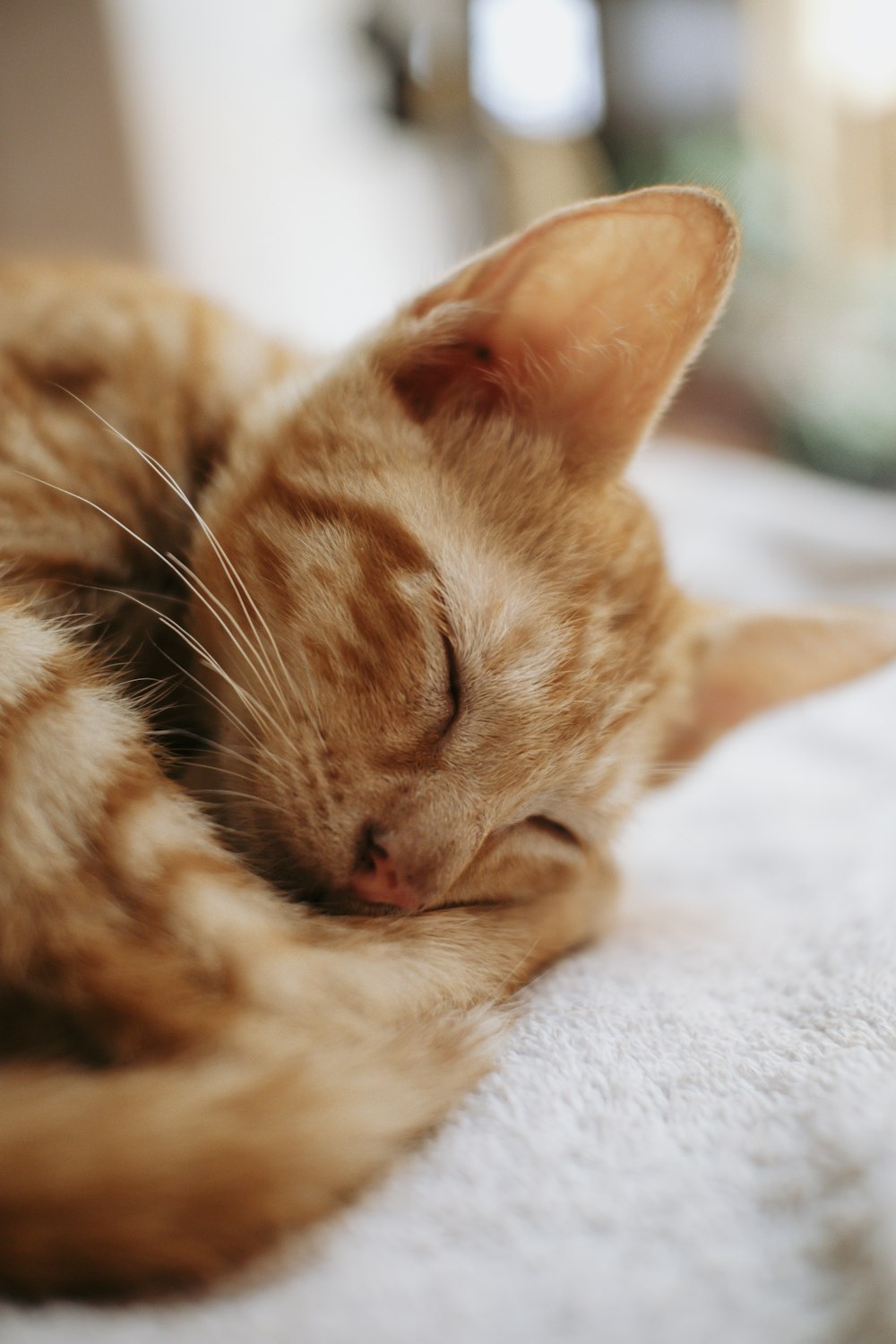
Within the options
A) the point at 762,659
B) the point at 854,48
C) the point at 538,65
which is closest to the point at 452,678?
the point at 762,659

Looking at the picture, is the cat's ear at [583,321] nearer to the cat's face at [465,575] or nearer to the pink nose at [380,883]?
the cat's face at [465,575]

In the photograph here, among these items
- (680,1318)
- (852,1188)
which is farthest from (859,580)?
(680,1318)

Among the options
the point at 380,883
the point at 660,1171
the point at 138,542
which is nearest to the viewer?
the point at 660,1171

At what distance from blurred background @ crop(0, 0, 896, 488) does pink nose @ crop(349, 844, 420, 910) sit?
2.03m

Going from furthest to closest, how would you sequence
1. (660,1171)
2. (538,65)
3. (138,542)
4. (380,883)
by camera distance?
(538,65), (138,542), (380,883), (660,1171)

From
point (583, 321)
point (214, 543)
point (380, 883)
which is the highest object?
point (583, 321)

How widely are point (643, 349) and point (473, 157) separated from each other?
2726 millimetres

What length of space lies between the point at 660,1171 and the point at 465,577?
54cm

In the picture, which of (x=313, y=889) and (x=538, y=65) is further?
(x=538, y=65)

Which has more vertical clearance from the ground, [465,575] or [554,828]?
[465,575]

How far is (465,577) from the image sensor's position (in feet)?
3.30

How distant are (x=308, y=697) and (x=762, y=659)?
2.18 ft

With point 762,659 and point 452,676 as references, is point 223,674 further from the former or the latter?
point 762,659

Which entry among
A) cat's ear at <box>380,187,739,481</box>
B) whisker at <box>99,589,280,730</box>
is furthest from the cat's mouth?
cat's ear at <box>380,187,739,481</box>
